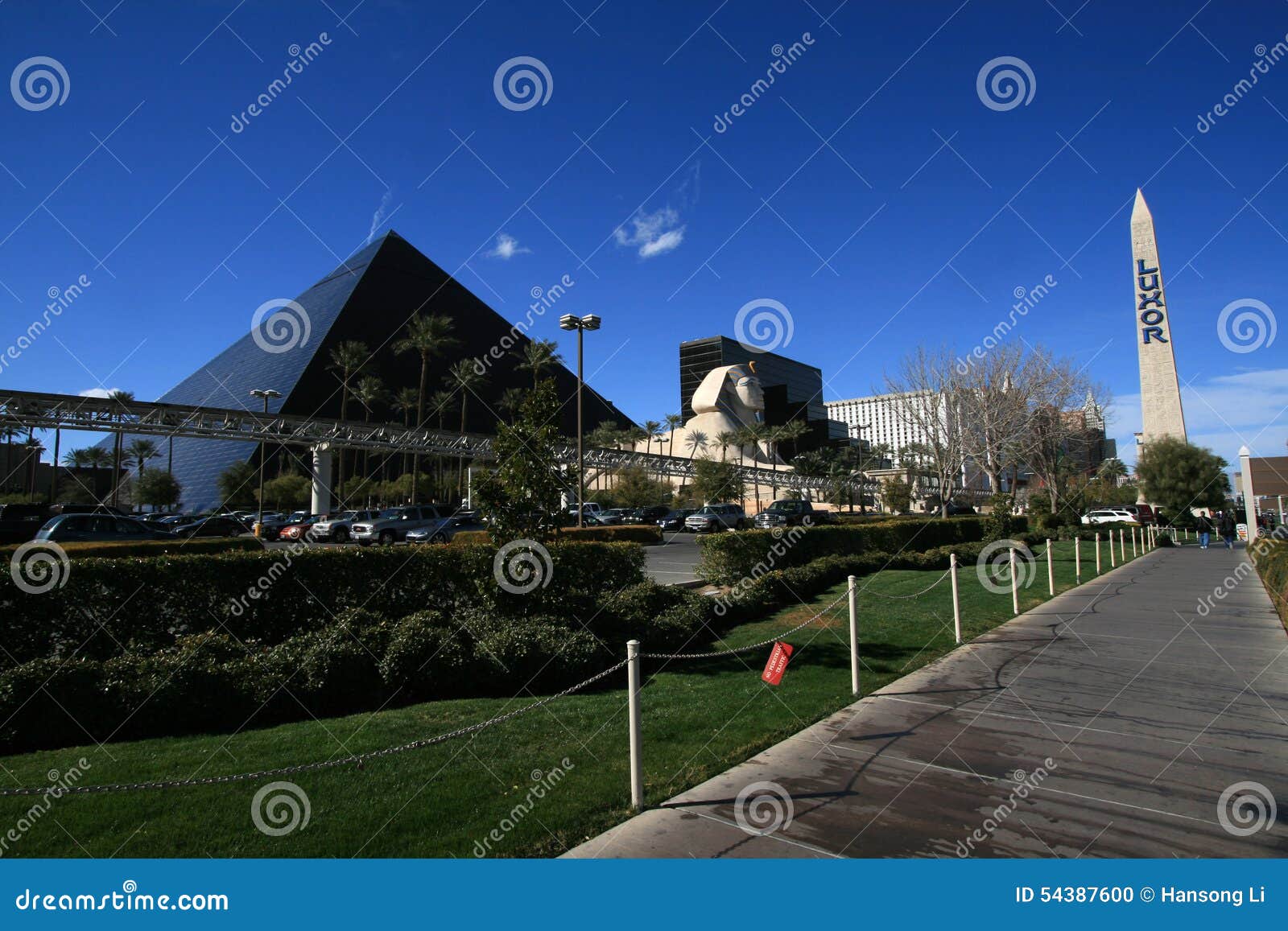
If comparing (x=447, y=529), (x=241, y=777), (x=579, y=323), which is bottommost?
(x=241, y=777)

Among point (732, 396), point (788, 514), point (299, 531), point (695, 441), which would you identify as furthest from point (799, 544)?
point (732, 396)

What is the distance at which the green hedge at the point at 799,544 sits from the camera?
13766 mm

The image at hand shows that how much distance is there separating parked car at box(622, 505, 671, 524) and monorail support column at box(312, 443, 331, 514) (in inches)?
760

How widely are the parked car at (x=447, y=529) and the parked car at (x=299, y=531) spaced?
5.59 meters

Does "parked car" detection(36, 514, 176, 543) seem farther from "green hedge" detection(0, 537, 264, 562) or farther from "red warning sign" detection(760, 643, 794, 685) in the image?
"red warning sign" detection(760, 643, 794, 685)

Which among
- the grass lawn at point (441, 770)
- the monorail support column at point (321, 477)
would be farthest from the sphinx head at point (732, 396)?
the grass lawn at point (441, 770)

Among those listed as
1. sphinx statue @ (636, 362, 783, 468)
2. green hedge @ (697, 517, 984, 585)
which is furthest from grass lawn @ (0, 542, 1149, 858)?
sphinx statue @ (636, 362, 783, 468)

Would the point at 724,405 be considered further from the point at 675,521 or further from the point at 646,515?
the point at 675,521

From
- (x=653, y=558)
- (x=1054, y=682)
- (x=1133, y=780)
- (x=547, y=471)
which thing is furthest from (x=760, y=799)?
(x=653, y=558)

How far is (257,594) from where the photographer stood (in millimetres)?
8156

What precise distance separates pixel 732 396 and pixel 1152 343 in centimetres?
5507

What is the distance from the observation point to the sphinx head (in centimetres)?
10412

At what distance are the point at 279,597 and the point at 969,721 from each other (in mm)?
7783

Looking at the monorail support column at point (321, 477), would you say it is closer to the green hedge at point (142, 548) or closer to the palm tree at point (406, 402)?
the palm tree at point (406, 402)
